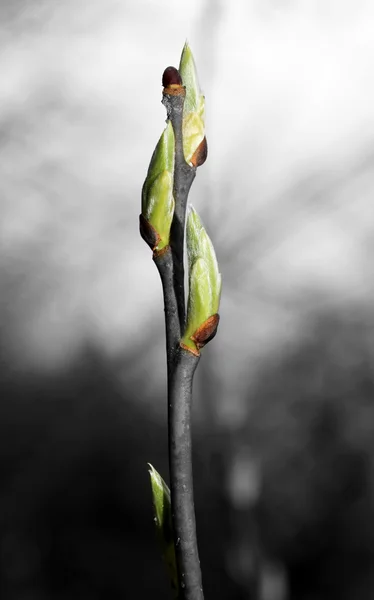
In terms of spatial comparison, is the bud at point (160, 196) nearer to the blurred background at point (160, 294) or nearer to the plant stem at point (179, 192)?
the plant stem at point (179, 192)

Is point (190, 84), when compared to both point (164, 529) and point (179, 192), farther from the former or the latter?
point (164, 529)

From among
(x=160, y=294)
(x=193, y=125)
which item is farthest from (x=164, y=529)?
(x=160, y=294)

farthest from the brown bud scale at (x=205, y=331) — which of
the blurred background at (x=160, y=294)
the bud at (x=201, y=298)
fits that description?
the blurred background at (x=160, y=294)

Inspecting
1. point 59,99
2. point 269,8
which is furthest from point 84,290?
point 269,8

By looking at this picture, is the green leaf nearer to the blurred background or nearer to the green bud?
the green bud

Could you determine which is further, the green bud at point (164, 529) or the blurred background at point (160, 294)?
the blurred background at point (160, 294)

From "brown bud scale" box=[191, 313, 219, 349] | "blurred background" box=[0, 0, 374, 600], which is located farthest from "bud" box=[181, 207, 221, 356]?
"blurred background" box=[0, 0, 374, 600]

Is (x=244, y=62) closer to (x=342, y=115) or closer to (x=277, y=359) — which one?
(x=342, y=115)
